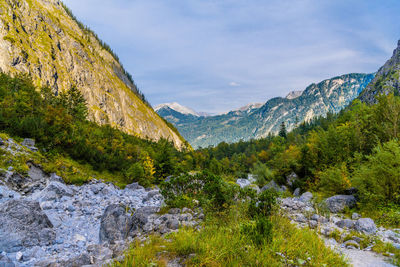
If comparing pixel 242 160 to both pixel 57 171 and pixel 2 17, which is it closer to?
pixel 57 171

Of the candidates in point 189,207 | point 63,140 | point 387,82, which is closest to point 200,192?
point 189,207

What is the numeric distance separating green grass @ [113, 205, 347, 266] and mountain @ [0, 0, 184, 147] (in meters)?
78.7

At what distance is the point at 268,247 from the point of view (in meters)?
4.04

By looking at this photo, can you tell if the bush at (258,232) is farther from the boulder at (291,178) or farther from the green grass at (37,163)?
the boulder at (291,178)

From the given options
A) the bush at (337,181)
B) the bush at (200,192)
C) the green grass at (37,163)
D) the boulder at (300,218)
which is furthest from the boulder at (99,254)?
the bush at (337,181)

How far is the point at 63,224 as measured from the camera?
24.8 feet

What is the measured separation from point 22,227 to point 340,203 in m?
13.9

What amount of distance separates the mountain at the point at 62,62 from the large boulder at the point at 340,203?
77.9 meters

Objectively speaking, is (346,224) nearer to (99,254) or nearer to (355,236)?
(355,236)

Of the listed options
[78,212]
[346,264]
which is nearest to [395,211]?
[346,264]

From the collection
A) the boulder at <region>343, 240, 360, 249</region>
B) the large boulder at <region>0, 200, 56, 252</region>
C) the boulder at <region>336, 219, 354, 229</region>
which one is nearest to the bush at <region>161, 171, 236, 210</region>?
the boulder at <region>343, 240, 360, 249</region>

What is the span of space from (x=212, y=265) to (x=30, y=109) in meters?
24.6

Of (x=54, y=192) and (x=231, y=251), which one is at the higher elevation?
(x=54, y=192)

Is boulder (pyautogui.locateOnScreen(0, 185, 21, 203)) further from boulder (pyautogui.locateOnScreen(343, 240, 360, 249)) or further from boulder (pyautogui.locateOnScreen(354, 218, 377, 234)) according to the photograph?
boulder (pyautogui.locateOnScreen(354, 218, 377, 234))
